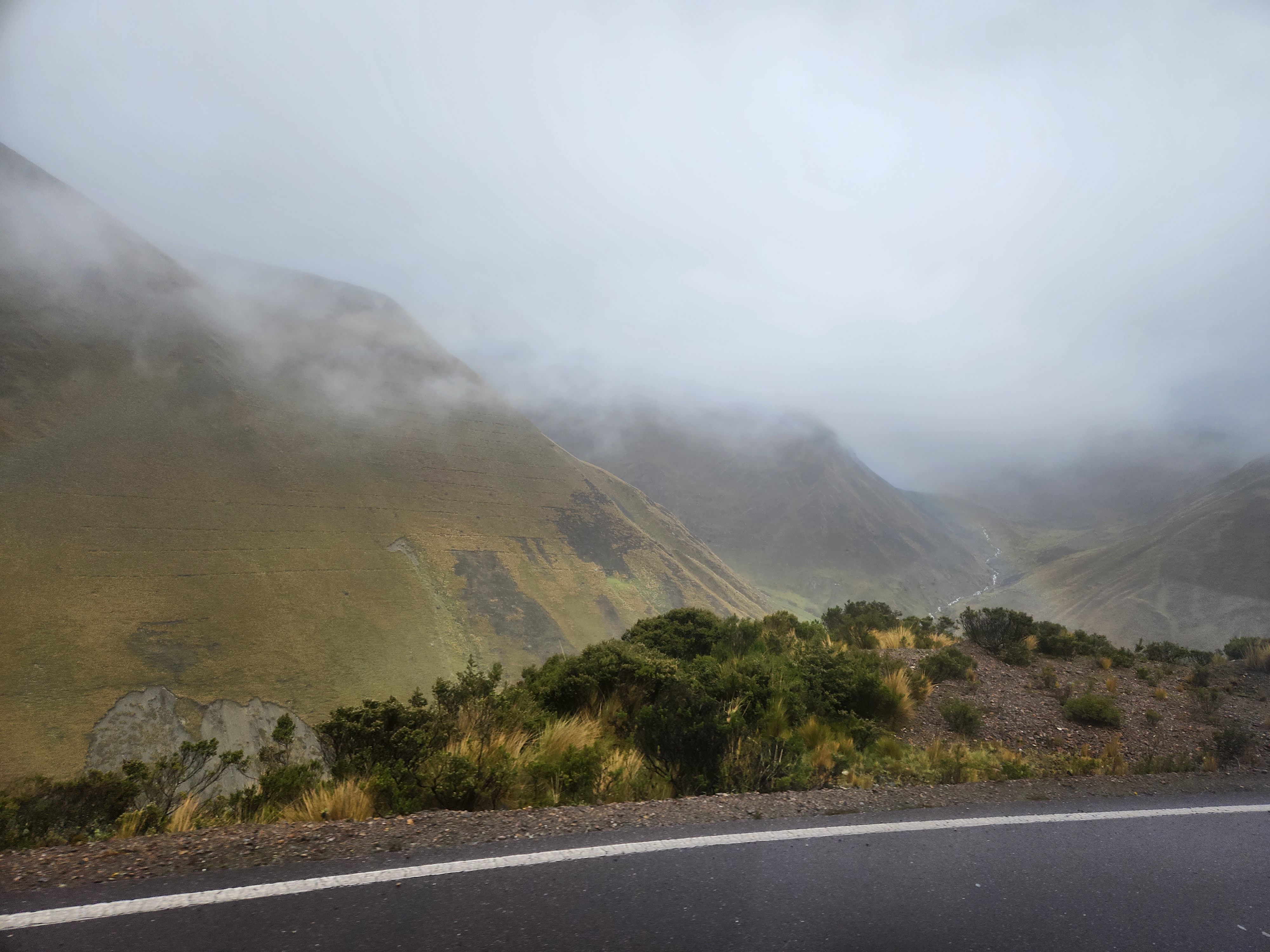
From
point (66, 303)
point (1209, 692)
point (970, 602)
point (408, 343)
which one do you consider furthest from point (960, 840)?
point (970, 602)

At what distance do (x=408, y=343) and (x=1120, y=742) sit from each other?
16261cm

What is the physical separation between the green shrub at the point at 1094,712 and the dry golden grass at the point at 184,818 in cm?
1163

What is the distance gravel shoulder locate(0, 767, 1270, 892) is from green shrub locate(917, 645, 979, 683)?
16.4 ft

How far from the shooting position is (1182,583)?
97938mm

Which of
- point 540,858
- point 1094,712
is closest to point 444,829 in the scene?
point 540,858

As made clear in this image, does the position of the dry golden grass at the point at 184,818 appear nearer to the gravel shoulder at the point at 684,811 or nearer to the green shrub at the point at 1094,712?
the gravel shoulder at the point at 684,811

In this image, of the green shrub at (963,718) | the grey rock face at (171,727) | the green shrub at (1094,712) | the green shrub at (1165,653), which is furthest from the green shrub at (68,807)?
the grey rock face at (171,727)

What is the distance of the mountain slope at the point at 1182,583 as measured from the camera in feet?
274

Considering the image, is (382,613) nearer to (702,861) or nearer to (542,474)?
(542,474)

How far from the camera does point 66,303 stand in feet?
324

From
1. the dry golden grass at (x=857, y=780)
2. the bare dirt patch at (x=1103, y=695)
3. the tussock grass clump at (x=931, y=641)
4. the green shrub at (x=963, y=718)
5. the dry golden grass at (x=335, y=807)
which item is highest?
the dry golden grass at (x=335, y=807)

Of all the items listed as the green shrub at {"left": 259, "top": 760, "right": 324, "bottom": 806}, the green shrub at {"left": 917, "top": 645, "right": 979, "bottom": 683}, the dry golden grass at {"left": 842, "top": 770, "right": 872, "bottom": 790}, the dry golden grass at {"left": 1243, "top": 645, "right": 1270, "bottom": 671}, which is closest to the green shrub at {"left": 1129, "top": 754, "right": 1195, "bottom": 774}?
the dry golden grass at {"left": 842, "top": 770, "right": 872, "bottom": 790}

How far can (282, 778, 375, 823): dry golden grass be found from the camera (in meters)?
4.89

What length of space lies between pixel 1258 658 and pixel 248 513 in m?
90.6
